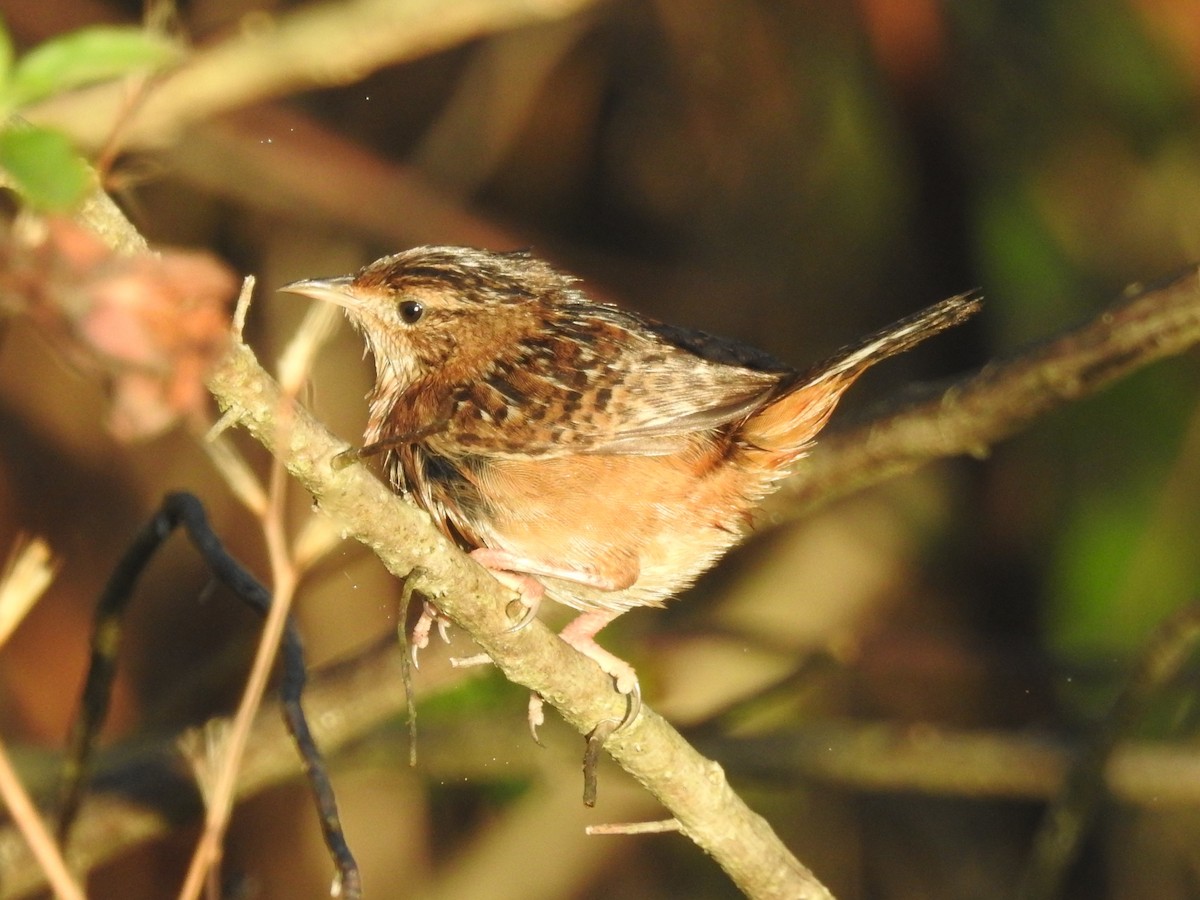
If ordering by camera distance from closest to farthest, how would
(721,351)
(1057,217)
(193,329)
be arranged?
1. (193,329)
2. (721,351)
3. (1057,217)

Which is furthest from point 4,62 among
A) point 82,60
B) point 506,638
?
point 506,638

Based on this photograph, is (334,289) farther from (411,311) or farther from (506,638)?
(506,638)

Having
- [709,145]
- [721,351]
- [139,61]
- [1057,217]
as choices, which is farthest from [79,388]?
[139,61]

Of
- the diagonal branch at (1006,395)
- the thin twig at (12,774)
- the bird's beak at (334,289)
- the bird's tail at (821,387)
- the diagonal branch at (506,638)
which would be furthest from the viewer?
the bird's beak at (334,289)

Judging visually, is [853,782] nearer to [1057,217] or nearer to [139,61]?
[1057,217]

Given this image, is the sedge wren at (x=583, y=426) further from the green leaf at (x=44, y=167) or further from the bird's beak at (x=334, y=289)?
the green leaf at (x=44, y=167)

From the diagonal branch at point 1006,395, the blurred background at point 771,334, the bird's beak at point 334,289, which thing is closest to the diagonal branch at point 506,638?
the diagonal branch at point 1006,395

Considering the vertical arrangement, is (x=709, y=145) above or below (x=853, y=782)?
above
